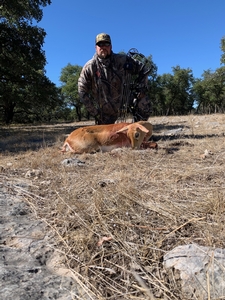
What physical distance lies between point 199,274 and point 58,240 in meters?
0.82

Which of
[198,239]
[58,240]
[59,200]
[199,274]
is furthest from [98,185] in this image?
[199,274]

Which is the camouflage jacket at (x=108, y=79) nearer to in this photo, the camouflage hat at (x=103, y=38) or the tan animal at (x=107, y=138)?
the camouflage hat at (x=103, y=38)

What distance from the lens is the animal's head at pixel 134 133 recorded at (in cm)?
408

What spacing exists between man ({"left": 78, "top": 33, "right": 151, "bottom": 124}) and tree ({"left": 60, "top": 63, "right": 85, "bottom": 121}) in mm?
31113

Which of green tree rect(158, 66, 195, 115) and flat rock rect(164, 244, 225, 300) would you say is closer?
flat rock rect(164, 244, 225, 300)

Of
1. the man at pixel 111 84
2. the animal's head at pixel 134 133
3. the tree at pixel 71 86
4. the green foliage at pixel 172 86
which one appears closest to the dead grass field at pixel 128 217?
the animal's head at pixel 134 133

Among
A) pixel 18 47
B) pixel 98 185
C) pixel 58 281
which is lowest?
pixel 58 281

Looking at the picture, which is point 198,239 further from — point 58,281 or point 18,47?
point 18,47

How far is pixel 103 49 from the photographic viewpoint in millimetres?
5480

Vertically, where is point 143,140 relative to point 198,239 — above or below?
above

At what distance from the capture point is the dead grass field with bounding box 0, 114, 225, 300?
3.90ft

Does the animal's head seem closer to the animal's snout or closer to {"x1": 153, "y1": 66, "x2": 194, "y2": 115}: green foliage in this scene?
the animal's snout

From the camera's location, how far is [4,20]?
1073 centimetres

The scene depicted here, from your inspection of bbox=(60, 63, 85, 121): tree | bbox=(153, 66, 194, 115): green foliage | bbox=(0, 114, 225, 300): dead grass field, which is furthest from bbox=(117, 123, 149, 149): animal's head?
bbox=(153, 66, 194, 115): green foliage
